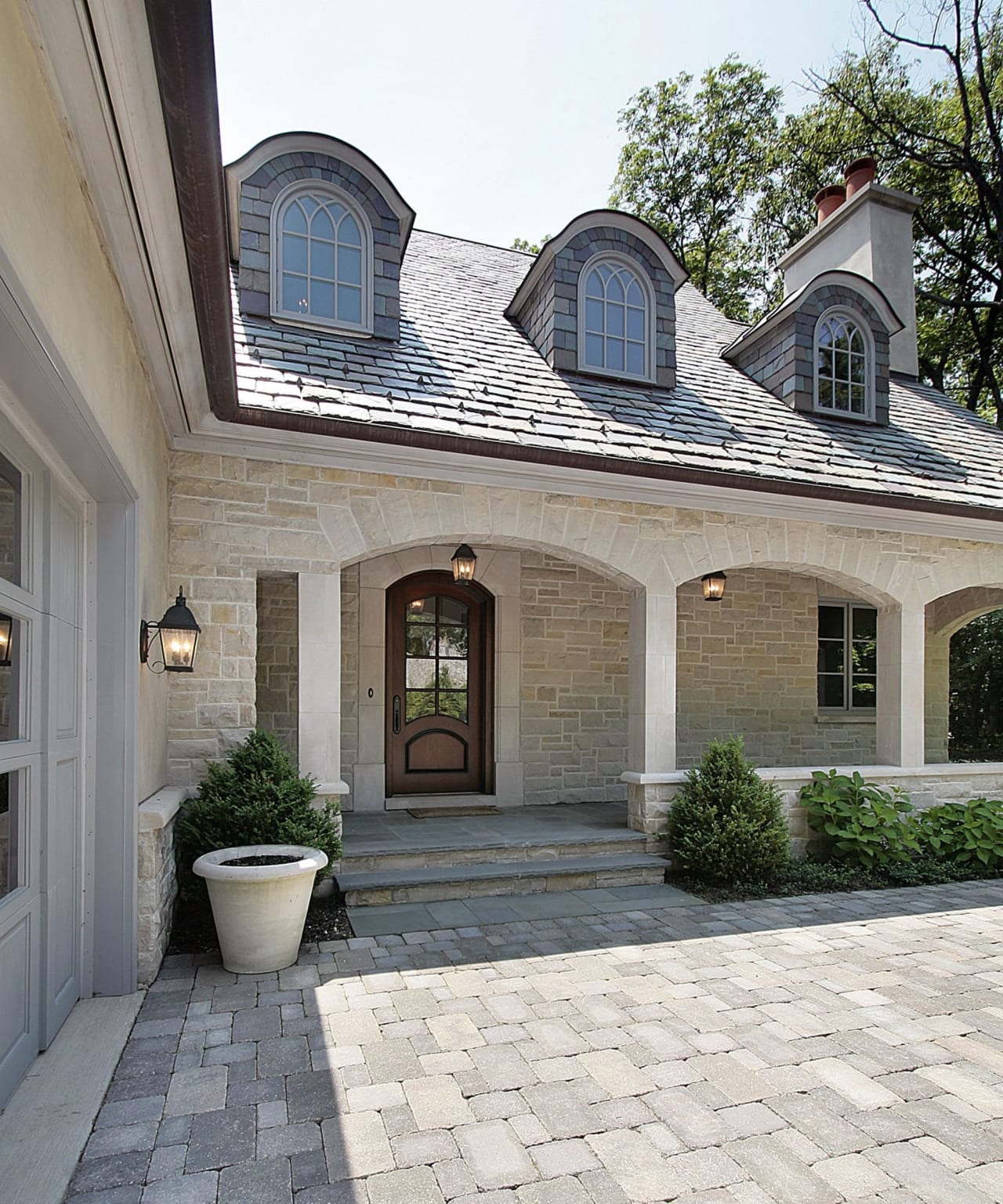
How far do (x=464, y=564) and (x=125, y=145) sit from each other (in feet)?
16.6

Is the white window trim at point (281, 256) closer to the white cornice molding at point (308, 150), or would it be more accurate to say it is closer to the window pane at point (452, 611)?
the white cornice molding at point (308, 150)

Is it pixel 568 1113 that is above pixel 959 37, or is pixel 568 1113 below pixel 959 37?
below

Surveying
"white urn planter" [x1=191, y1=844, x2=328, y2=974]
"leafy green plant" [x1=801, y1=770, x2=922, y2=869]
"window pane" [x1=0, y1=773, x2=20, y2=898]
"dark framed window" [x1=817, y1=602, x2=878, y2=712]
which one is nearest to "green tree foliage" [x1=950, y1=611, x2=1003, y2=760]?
"dark framed window" [x1=817, y1=602, x2=878, y2=712]

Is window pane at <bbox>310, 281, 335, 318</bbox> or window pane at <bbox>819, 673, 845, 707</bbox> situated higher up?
window pane at <bbox>310, 281, 335, 318</bbox>

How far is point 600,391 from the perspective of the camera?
709 cm

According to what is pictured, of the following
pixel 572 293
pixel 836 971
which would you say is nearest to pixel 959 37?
pixel 572 293

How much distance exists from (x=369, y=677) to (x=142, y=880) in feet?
11.9

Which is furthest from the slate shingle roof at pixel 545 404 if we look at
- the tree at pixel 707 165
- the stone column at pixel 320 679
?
the tree at pixel 707 165

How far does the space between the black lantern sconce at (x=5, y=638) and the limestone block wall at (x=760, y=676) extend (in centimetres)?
703

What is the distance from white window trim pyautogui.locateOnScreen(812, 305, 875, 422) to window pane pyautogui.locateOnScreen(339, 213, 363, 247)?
470 centimetres

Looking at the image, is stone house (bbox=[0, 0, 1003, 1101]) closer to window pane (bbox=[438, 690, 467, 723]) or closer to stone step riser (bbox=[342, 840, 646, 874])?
window pane (bbox=[438, 690, 467, 723])

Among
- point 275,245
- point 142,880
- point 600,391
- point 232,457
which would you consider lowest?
point 142,880

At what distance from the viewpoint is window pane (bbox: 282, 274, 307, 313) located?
6.41m

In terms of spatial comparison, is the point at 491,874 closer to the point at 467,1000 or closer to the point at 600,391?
the point at 467,1000
